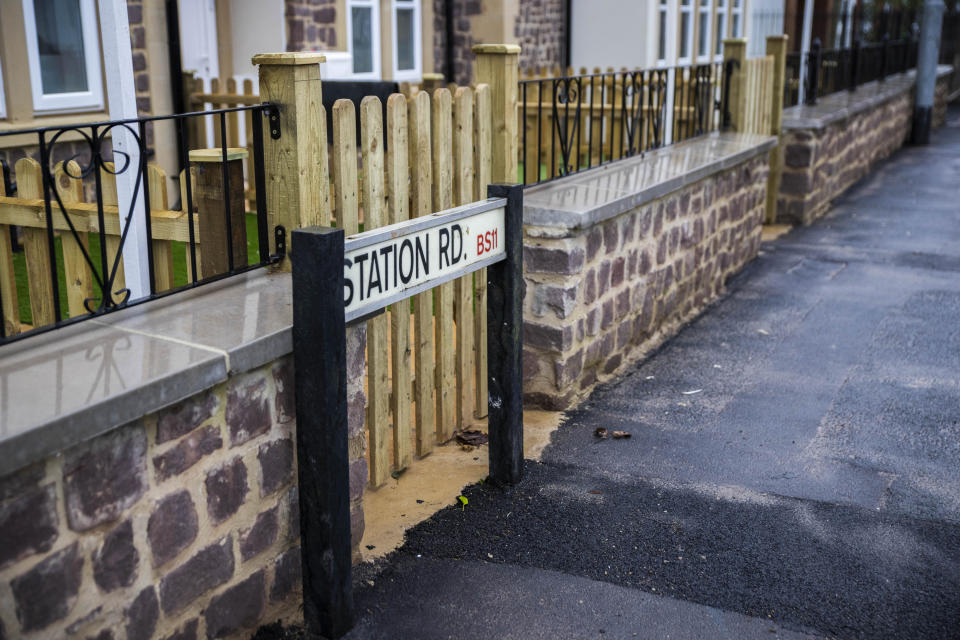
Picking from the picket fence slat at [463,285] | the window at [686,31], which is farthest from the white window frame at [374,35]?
the picket fence slat at [463,285]

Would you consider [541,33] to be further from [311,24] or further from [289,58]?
[289,58]

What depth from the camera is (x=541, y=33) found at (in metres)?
13.5

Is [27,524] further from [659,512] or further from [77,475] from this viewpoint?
[659,512]

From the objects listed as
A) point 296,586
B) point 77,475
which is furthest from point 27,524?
point 296,586

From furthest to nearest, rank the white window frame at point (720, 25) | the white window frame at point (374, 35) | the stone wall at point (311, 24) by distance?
1. the white window frame at point (720, 25)
2. the white window frame at point (374, 35)
3. the stone wall at point (311, 24)

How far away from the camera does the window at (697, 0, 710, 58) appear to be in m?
15.7

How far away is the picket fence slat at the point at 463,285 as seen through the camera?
4.29 m

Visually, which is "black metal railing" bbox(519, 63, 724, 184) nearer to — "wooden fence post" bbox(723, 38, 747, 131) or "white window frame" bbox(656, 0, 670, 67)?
"wooden fence post" bbox(723, 38, 747, 131)

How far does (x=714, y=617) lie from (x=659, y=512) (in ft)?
2.56

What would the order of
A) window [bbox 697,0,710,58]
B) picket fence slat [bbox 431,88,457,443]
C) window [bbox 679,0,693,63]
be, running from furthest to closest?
1. window [bbox 697,0,710,58]
2. window [bbox 679,0,693,63]
3. picket fence slat [bbox 431,88,457,443]

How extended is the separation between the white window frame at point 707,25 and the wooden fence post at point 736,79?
298 inches

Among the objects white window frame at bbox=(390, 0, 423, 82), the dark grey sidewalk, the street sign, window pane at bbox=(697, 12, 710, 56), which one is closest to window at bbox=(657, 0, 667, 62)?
window pane at bbox=(697, 12, 710, 56)

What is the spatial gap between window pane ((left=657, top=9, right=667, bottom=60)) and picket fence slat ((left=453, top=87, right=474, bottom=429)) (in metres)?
10.6

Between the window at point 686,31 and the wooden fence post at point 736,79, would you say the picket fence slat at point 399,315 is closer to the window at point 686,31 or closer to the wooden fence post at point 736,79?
the wooden fence post at point 736,79
